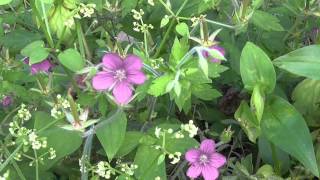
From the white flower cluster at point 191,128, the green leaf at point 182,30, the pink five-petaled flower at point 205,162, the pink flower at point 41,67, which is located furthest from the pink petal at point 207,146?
the pink flower at point 41,67

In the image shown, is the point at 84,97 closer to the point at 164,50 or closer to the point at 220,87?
the point at 164,50

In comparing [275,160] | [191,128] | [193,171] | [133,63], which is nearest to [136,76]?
[133,63]

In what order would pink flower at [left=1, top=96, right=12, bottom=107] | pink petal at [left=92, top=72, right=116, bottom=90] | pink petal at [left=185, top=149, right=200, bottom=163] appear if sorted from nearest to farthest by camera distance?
pink petal at [left=92, top=72, right=116, bottom=90] < pink petal at [left=185, top=149, right=200, bottom=163] < pink flower at [left=1, top=96, right=12, bottom=107]

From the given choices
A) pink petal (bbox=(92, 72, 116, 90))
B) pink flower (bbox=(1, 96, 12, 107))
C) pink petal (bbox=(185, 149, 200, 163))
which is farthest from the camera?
pink flower (bbox=(1, 96, 12, 107))

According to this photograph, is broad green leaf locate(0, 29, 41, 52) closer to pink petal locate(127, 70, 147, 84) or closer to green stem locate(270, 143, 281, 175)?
pink petal locate(127, 70, 147, 84)

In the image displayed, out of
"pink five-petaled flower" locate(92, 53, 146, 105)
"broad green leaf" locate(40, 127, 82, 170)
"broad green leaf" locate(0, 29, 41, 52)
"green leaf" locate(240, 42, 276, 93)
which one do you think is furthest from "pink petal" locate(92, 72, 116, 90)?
"broad green leaf" locate(0, 29, 41, 52)

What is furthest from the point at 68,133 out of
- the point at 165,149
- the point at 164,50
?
the point at 164,50

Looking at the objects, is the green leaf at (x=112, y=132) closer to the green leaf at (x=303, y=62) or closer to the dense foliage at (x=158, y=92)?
the dense foliage at (x=158, y=92)

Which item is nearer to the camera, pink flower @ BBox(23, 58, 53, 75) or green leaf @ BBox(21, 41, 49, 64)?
green leaf @ BBox(21, 41, 49, 64)
